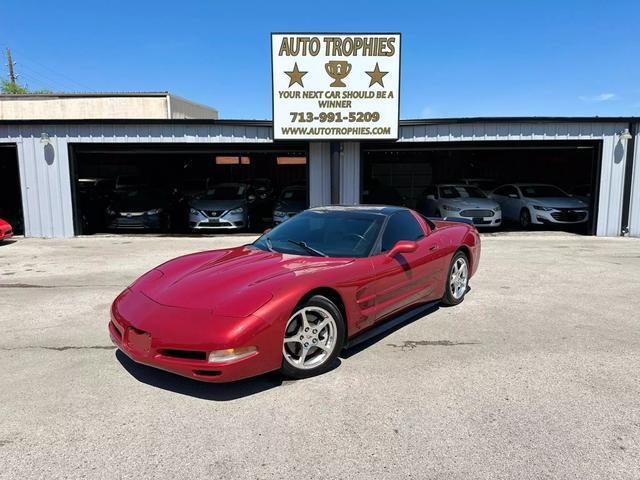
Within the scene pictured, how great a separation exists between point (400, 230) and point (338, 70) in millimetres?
8819

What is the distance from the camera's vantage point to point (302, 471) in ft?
8.18

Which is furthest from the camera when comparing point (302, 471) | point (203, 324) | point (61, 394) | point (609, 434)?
point (61, 394)

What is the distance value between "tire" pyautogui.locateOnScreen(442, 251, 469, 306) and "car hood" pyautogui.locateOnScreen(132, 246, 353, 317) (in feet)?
6.69

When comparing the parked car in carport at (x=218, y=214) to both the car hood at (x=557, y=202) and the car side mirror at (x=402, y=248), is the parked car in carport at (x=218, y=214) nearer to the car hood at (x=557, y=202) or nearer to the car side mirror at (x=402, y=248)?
the car hood at (x=557, y=202)

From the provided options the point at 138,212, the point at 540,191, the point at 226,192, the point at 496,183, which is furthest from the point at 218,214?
the point at 496,183

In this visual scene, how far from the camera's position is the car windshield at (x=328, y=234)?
435cm

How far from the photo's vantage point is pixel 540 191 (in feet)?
50.7

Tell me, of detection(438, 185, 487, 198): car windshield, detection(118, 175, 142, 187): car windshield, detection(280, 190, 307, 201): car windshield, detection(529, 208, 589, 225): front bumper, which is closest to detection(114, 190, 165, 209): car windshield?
detection(280, 190, 307, 201): car windshield

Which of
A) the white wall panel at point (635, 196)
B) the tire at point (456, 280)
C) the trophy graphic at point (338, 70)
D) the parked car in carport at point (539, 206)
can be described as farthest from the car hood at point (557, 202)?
the tire at point (456, 280)

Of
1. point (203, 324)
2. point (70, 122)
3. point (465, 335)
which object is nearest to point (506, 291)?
point (465, 335)

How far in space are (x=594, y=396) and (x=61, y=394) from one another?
12.8 feet

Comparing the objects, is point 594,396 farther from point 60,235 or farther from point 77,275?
point 60,235

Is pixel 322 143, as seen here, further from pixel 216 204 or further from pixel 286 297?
pixel 286 297

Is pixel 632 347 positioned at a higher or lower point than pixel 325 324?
lower
